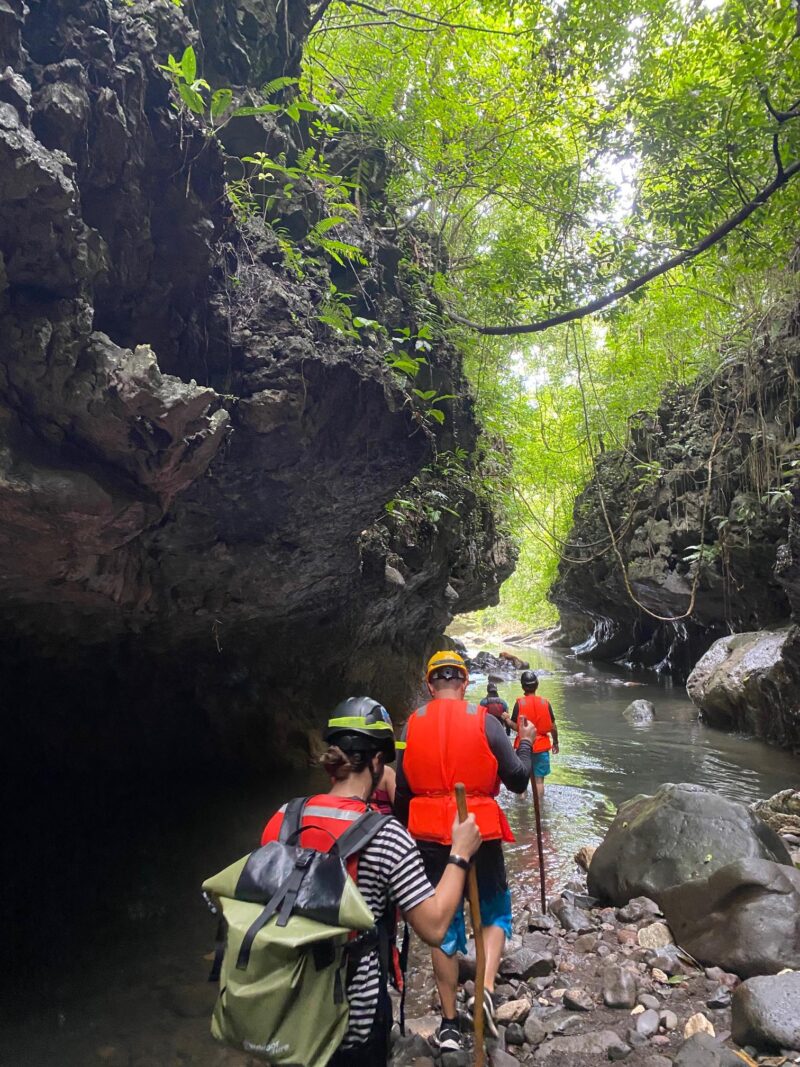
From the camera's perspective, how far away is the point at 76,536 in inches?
181

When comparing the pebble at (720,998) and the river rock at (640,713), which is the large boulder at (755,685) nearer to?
the river rock at (640,713)

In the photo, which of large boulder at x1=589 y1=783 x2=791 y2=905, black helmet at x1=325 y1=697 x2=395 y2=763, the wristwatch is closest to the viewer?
the wristwatch

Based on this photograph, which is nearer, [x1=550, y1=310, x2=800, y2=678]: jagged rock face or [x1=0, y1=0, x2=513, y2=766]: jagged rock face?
[x1=0, y1=0, x2=513, y2=766]: jagged rock face

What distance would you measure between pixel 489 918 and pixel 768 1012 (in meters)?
1.42

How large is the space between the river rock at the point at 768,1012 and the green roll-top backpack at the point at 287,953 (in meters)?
2.56

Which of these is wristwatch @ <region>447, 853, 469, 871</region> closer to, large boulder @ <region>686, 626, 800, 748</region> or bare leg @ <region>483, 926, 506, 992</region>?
bare leg @ <region>483, 926, 506, 992</region>

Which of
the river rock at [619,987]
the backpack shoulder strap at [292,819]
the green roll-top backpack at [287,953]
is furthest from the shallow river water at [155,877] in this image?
the backpack shoulder strap at [292,819]

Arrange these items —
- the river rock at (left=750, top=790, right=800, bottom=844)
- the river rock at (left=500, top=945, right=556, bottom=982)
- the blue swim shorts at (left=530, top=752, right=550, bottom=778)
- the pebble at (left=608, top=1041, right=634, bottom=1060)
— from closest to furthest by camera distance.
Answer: the pebble at (left=608, top=1041, right=634, bottom=1060) < the river rock at (left=500, top=945, right=556, bottom=982) < the river rock at (left=750, top=790, right=800, bottom=844) < the blue swim shorts at (left=530, top=752, right=550, bottom=778)

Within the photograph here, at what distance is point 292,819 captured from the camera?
6.59 ft

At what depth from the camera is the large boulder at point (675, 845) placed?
4746 mm

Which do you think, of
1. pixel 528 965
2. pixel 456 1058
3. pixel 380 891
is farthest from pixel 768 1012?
pixel 380 891

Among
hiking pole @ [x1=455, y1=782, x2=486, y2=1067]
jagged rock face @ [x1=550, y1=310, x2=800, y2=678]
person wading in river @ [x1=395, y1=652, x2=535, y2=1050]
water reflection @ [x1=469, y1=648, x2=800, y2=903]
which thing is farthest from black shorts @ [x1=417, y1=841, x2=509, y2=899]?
jagged rock face @ [x1=550, y1=310, x2=800, y2=678]

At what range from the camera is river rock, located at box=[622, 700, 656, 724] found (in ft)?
48.3

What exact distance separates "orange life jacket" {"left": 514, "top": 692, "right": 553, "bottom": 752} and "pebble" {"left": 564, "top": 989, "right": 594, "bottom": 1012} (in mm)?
3612
